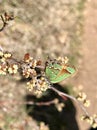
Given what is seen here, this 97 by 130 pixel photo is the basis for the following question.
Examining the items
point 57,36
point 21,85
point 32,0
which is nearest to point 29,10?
point 32,0

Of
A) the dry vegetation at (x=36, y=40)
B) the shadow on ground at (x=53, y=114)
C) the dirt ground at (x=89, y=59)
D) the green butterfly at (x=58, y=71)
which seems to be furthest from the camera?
the dirt ground at (x=89, y=59)

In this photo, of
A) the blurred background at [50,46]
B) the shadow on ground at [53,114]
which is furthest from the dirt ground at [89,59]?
the shadow on ground at [53,114]

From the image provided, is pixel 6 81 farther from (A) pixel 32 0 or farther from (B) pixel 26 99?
(A) pixel 32 0

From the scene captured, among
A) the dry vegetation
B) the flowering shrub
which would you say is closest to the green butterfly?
the flowering shrub

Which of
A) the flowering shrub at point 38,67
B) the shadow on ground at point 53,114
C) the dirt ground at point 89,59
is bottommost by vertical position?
the shadow on ground at point 53,114

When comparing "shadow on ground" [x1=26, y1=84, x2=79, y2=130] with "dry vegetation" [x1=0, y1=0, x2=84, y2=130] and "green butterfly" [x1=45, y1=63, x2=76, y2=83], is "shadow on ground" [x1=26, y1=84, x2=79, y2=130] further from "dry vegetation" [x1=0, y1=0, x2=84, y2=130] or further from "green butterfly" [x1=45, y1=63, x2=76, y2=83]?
"green butterfly" [x1=45, y1=63, x2=76, y2=83]

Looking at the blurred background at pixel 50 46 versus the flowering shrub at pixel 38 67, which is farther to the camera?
the blurred background at pixel 50 46

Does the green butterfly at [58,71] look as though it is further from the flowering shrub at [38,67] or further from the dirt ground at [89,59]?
the dirt ground at [89,59]
